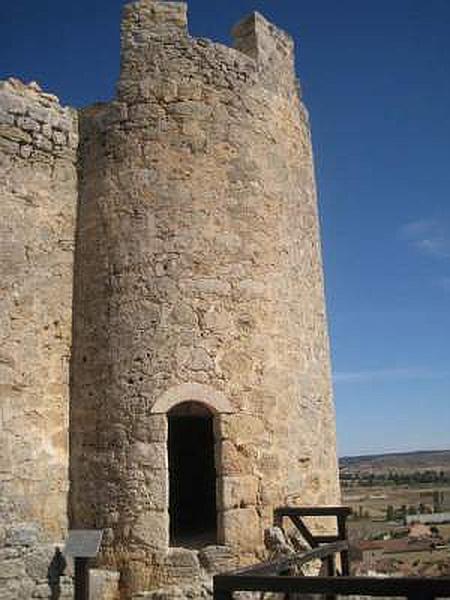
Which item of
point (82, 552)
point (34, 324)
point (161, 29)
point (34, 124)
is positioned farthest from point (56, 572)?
point (161, 29)

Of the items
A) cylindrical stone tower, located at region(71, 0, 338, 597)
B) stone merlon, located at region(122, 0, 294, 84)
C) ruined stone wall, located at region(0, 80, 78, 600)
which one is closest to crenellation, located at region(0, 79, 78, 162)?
ruined stone wall, located at region(0, 80, 78, 600)

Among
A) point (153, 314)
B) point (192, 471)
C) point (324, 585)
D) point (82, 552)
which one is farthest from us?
point (192, 471)

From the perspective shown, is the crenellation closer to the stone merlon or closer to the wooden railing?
the stone merlon

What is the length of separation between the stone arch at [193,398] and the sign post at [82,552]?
1527mm

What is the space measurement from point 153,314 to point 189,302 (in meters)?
0.45

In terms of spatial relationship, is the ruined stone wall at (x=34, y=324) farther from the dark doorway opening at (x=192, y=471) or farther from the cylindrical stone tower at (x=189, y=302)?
the dark doorway opening at (x=192, y=471)

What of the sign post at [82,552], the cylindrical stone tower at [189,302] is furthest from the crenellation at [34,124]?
the sign post at [82,552]

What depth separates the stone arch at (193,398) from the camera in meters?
7.74

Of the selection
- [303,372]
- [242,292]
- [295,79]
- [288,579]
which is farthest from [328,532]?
[295,79]

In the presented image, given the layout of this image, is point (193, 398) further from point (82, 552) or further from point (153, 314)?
point (82, 552)

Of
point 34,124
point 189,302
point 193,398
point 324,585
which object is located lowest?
point 324,585

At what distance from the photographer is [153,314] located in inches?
316

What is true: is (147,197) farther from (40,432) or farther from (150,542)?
(150,542)

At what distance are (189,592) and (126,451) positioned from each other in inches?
65.1
